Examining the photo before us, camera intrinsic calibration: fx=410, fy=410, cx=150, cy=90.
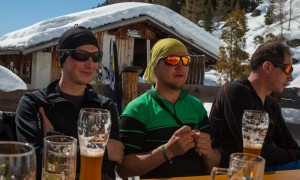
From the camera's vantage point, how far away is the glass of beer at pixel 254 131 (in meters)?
2.10

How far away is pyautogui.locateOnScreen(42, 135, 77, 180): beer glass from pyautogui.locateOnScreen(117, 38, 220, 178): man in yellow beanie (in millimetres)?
1001

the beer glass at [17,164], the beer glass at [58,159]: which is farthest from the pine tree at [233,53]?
the beer glass at [17,164]

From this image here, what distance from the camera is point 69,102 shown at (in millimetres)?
2650

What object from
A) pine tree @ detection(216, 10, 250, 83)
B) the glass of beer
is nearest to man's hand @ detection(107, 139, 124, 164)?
the glass of beer

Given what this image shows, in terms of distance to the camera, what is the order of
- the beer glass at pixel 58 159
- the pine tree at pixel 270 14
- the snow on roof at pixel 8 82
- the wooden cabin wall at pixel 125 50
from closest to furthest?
the beer glass at pixel 58 159
the snow on roof at pixel 8 82
the wooden cabin wall at pixel 125 50
the pine tree at pixel 270 14

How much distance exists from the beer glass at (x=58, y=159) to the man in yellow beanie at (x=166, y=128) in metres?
1.00

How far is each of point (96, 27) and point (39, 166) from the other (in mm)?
13805

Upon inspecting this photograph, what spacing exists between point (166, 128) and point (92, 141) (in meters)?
1.27

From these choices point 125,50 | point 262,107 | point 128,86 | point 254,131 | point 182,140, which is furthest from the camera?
point 125,50

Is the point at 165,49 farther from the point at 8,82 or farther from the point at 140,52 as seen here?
the point at 140,52

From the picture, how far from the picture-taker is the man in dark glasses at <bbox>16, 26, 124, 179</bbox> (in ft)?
7.91

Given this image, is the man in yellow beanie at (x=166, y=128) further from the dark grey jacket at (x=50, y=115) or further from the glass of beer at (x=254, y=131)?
the glass of beer at (x=254, y=131)

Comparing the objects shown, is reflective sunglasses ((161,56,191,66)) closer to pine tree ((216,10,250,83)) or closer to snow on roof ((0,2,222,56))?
snow on roof ((0,2,222,56))

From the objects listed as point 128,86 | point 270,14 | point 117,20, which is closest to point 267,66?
point 128,86
